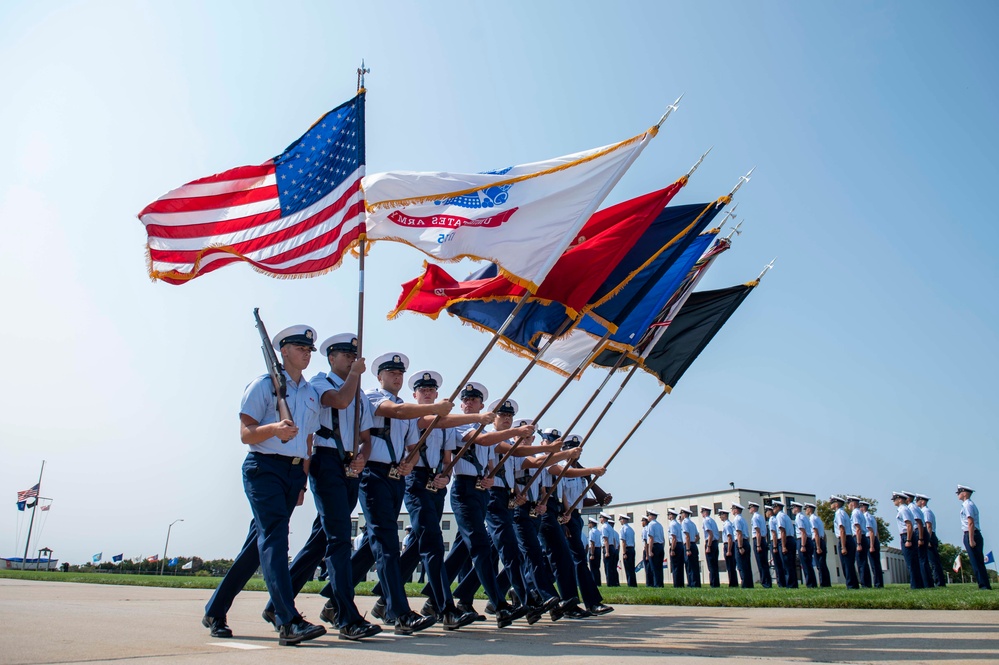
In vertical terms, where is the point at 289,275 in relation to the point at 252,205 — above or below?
below

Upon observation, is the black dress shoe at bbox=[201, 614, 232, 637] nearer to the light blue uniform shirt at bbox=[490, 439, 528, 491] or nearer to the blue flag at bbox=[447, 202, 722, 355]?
the light blue uniform shirt at bbox=[490, 439, 528, 491]

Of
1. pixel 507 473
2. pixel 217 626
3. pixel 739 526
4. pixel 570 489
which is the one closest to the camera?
pixel 217 626

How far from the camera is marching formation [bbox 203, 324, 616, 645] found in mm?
5160

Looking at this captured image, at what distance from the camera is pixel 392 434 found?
6.31m

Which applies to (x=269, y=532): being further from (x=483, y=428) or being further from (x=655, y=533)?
(x=655, y=533)

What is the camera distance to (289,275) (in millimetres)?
6461

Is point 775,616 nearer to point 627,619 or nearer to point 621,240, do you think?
point 627,619

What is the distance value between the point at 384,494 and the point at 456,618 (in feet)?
4.36

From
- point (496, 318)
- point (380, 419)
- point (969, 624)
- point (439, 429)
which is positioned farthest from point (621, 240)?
point (969, 624)

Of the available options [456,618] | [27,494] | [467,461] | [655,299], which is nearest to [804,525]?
[655,299]

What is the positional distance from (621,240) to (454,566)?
405cm

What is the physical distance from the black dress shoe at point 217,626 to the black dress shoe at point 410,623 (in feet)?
4.00

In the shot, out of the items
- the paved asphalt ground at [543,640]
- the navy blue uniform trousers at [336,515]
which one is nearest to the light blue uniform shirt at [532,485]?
the paved asphalt ground at [543,640]

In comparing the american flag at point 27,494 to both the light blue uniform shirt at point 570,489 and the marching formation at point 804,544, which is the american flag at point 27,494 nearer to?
the marching formation at point 804,544
